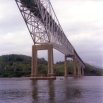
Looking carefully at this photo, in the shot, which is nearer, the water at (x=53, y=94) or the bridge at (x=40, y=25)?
the water at (x=53, y=94)

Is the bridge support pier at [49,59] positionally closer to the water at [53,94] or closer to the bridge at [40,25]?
the bridge at [40,25]

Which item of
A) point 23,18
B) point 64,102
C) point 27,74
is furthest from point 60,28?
point 64,102

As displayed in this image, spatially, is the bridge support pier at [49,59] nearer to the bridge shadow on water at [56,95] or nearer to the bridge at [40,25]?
the bridge at [40,25]

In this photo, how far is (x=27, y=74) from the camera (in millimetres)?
132250

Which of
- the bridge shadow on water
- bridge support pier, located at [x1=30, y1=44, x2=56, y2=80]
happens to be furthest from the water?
bridge support pier, located at [x1=30, y1=44, x2=56, y2=80]

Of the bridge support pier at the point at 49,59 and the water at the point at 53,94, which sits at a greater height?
the bridge support pier at the point at 49,59

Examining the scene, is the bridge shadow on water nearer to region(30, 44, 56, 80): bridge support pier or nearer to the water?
the water

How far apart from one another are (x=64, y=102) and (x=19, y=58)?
6005 inches

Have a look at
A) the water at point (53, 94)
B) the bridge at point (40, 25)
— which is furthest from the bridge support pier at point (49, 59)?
the water at point (53, 94)

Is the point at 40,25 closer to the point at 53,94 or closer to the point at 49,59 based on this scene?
the point at 49,59

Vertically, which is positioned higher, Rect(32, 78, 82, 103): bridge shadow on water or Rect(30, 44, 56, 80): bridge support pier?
Rect(30, 44, 56, 80): bridge support pier

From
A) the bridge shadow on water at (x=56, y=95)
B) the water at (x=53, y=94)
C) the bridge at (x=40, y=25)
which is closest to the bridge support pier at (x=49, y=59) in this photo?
the bridge at (x=40, y=25)

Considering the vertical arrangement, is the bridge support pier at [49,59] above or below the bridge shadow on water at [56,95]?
above

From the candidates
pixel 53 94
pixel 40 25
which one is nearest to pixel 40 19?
pixel 40 25
